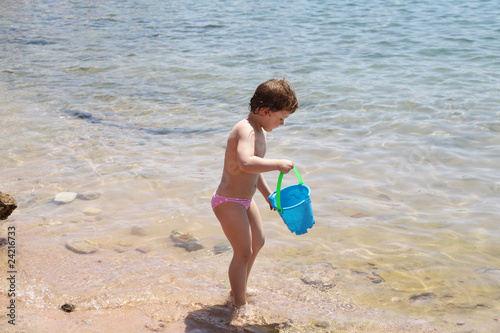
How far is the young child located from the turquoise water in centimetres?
42

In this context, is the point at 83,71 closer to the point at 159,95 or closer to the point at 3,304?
the point at 159,95

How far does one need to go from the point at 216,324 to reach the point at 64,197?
8.28 ft

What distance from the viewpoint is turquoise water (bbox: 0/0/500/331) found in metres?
4.07

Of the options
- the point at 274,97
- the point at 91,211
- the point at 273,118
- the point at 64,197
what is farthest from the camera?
the point at 64,197

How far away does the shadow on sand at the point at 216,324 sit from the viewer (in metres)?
3.01

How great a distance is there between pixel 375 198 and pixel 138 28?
42.8 ft

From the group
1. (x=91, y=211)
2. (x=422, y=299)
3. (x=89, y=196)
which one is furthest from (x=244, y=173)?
(x=89, y=196)

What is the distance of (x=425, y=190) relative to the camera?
5105 mm

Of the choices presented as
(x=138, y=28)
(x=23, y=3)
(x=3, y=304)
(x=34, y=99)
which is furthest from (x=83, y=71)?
(x=23, y=3)

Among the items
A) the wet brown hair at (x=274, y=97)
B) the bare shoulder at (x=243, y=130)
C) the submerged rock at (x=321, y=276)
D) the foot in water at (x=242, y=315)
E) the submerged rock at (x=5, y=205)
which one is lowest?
the submerged rock at (x=321, y=276)

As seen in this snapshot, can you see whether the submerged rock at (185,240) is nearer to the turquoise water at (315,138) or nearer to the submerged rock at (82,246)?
the turquoise water at (315,138)

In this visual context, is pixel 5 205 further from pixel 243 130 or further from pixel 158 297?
pixel 243 130

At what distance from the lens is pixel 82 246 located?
4027 mm

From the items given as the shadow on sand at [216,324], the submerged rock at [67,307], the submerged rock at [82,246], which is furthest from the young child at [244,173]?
the submerged rock at [82,246]
